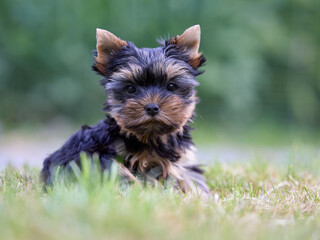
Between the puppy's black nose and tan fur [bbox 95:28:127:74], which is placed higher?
tan fur [bbox 95:28:127:74]

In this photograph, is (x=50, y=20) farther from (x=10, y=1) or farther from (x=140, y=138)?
(x=140, y=138)

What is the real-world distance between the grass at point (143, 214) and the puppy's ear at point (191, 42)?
5.31 ft

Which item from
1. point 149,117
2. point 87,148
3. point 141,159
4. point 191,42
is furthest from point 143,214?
point 191,42

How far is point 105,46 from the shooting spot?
5.09 m

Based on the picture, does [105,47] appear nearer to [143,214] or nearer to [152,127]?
[152,127]

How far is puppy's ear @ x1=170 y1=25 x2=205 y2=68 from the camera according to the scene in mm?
5215

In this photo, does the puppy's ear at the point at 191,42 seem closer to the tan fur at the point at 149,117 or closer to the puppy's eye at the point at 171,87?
the puppy's eye at the point at 171,87

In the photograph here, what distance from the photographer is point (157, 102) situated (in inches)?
183

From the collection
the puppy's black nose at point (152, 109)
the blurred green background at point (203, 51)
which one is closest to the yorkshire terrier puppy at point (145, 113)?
the puppy's black nose at point (152, 109)

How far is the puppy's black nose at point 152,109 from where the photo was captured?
4.60 metres

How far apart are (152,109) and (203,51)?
968cm

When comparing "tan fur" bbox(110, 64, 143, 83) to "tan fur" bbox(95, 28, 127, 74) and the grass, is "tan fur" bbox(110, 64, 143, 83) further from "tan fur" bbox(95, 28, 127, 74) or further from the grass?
the grass

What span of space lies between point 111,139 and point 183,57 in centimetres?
119

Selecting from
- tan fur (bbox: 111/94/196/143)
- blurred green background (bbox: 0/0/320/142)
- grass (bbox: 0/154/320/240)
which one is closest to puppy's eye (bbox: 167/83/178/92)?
tan fur (bbox: 111/94/196/143)
